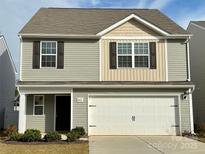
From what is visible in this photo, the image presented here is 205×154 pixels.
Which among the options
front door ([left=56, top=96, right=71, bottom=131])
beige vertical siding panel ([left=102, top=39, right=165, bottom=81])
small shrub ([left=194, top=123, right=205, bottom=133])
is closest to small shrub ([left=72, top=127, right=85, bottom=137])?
front door ([left=56, top=96, right=71, bottom=131])

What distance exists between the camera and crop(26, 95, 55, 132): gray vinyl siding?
19.8 meters

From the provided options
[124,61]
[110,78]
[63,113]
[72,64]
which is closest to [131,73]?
[124,61]

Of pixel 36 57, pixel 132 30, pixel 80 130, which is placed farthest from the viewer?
pixel 132 30

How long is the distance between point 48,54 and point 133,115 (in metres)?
5.98

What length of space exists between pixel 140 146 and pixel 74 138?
10.8 ft

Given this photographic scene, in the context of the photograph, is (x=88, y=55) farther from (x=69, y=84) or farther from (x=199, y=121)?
(x=199, y=121)

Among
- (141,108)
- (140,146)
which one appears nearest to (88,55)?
(141,108)

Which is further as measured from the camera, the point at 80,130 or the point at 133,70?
the point at 133,70

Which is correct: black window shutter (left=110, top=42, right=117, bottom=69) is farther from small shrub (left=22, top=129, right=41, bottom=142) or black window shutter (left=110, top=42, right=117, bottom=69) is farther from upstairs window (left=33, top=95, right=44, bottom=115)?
small shrub (left=22, top=129, right=41, bottom=142)

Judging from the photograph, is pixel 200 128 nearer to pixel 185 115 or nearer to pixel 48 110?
pixel 185 115

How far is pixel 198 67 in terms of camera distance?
2522cm

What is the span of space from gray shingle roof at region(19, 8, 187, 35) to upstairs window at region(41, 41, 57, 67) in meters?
0.71

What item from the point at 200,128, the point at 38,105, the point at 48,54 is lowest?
the point at 200,128

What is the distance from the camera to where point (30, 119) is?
1978cm
